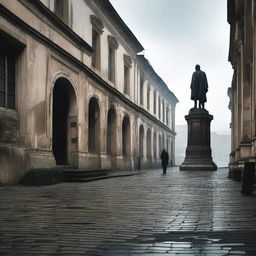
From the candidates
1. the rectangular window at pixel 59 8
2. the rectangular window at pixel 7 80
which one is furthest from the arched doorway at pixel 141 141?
the rectangular window at pixel 7 80

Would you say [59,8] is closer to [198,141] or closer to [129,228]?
[198,141]

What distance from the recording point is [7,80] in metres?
14.6

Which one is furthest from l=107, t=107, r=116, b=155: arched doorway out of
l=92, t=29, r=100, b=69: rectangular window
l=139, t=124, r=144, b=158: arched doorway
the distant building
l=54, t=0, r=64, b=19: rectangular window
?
the distant building

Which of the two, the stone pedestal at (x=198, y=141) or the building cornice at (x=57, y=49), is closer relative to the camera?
the building cornice at (x=57, y=49)

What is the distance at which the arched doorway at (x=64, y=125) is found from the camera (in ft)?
69.5

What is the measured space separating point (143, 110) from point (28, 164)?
24482 mm

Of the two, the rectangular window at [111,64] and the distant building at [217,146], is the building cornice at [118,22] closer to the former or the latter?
the rectangular window at [111,64]

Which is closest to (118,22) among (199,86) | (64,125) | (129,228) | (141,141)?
(199,86)

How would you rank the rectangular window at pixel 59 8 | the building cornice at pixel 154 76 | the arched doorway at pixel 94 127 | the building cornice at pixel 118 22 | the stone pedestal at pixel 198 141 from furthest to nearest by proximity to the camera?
the building cornice at pixel 154 76, the stone pedestal at pixel 198 141, the building cornice at pixel 118 22, the arched doorway at pixel 94 127, the rectangular window at pixel 59 8

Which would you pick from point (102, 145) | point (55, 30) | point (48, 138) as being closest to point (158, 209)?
point (48, 138)

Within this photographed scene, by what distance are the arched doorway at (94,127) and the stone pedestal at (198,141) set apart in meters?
5.50

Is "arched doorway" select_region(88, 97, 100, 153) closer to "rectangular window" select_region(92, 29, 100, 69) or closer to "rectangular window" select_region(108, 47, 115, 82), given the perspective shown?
"rectangular window" select_region(92, 29, 100, 69)

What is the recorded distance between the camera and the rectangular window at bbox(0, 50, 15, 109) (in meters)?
14.3

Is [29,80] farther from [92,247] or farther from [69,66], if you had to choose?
[92,247]
